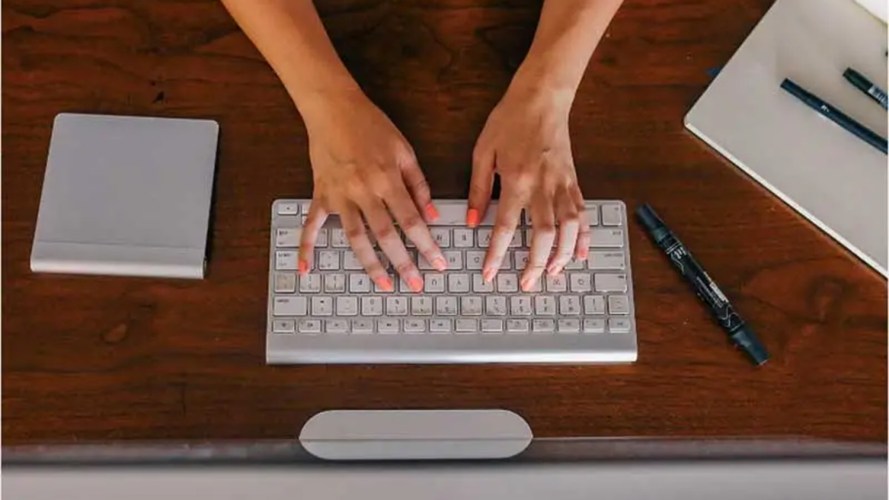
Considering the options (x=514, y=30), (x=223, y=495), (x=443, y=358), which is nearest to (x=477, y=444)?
(x=443, y=358)

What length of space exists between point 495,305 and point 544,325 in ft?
0.12

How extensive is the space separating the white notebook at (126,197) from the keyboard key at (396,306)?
5.2 inches

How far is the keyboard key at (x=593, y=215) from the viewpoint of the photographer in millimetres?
719

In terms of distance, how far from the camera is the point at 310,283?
2.26 feet

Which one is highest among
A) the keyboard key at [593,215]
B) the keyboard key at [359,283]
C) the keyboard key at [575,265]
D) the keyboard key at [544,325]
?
the keyboard key at [593,215]

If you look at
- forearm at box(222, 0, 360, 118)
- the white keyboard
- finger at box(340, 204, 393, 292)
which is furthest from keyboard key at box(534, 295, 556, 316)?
forearm at box(222, 0, 360, 118)

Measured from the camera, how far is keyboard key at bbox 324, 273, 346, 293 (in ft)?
2.26

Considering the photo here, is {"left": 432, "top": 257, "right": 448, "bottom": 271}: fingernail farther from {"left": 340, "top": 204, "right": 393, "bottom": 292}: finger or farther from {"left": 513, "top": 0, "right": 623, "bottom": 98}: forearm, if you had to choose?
{"left": 513, "top": 0, "right": 623, "bottom": 98}: forearm

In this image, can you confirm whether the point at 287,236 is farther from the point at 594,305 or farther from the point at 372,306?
the point at 594,305

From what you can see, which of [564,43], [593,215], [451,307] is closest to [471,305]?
[451,307]

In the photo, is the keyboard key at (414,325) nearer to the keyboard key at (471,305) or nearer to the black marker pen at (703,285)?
the keyboard key at (471,305)

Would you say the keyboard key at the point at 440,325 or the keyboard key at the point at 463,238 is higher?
the keyboard key at the point at 463,238

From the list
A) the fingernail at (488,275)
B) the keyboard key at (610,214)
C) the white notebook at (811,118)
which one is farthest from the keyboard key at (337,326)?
the white notebook at (811,118)

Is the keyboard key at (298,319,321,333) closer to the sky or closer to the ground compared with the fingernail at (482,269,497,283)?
closer to the ground
